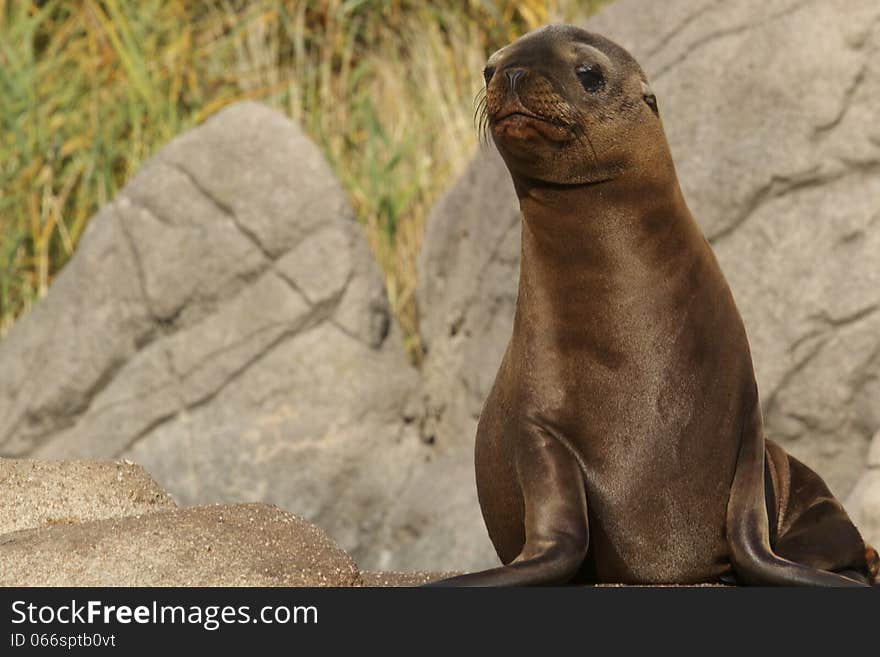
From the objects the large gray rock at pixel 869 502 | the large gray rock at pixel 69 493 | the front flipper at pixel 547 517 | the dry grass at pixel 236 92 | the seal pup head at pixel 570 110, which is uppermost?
the seal pup head at pixel 570 110

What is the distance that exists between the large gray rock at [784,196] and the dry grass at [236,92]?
2.27 m

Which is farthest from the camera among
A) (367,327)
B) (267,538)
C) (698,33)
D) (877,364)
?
(367,327)

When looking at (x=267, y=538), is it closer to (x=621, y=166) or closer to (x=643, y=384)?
(x=643, y=384)

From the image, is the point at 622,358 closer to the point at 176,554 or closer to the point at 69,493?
the point at 176,554

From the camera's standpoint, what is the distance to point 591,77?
4.59 metres

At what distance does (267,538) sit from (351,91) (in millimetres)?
7613

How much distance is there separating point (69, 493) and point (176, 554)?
124cm

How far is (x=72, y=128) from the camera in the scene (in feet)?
35.1

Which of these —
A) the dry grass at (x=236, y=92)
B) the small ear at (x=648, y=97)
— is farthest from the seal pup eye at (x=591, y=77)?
the dry grass at (x=236, y=92)

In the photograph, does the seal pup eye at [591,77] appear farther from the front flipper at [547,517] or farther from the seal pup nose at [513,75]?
the front flipper at [547,517]

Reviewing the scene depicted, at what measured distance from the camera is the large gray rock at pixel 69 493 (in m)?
5.04

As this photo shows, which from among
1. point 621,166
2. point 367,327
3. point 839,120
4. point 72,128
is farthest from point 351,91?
point 621,166

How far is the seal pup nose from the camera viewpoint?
4375 mm

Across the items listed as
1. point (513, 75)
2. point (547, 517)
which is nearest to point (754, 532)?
point (547, 517)
